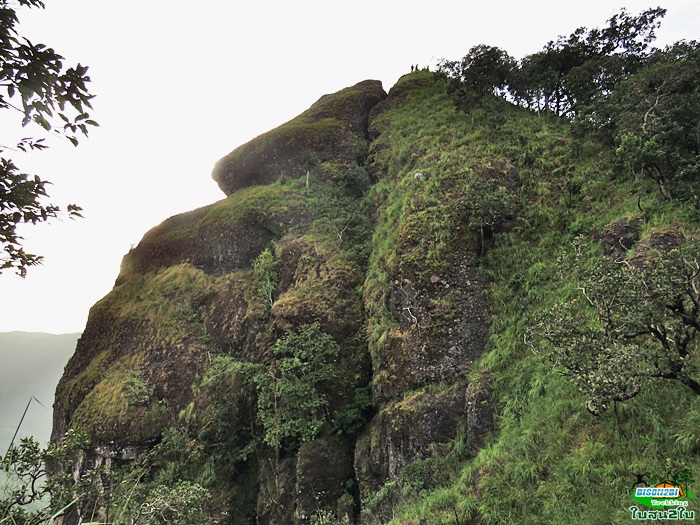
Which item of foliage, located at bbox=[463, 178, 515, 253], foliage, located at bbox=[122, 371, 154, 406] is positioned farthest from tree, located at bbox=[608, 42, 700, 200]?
foliage, located at bbox=[122, 371, 154, 406]

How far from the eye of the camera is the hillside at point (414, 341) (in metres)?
7.68

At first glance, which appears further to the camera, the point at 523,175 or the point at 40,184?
the point at 523,175

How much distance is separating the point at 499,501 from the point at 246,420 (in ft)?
49.9

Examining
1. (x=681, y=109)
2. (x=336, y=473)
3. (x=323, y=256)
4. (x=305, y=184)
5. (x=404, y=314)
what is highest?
(x=305, y=184)

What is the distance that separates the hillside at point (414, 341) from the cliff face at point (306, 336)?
12 cm

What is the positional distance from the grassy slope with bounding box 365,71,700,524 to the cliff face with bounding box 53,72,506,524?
2.09 feet

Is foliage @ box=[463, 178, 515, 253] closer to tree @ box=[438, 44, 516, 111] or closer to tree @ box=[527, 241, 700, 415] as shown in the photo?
tree @ box=[527, 241, 700, 415]

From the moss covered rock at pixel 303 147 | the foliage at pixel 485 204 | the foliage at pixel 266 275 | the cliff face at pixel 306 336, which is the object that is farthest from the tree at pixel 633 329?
the moss covered rock at pixel 303 147

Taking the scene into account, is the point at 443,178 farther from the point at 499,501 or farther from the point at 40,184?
the point at 40,184

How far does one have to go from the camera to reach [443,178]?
1977cm

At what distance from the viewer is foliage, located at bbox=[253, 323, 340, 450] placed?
16.6 metres

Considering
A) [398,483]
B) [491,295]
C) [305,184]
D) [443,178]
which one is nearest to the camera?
[398,483]

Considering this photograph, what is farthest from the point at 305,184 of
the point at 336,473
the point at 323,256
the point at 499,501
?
the point at 499,501

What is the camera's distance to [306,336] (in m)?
18.6
